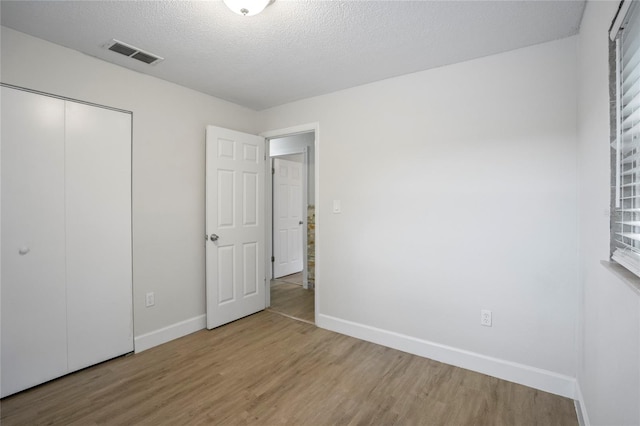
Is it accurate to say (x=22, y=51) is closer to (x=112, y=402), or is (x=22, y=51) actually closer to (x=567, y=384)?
(x=112, y=402)

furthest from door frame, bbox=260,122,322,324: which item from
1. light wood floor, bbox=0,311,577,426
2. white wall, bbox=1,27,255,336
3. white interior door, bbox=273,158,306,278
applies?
white interior door, bbox=273,158,306,278

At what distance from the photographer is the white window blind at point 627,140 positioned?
3.34 ft

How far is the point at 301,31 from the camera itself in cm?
195

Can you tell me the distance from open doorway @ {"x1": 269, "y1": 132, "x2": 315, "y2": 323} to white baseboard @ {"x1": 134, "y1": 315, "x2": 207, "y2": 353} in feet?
3.16

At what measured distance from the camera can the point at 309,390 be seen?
2.03 meters

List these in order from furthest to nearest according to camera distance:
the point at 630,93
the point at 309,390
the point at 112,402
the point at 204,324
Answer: the point at 204,324 → the point at 309,390 → the point at 112,402 → the point at 630,93

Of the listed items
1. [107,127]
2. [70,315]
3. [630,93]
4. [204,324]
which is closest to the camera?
[630,93]

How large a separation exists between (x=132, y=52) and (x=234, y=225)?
1.74m

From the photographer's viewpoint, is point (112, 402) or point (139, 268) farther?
point (139, 268)

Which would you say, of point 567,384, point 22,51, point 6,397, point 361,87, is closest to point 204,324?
point 6,397

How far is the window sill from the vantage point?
916 mm

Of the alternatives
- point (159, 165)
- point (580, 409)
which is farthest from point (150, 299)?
point (580, 409)

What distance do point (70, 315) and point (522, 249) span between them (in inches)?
131

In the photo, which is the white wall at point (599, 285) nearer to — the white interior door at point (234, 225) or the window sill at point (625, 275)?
the window sill at point (625, 275)
